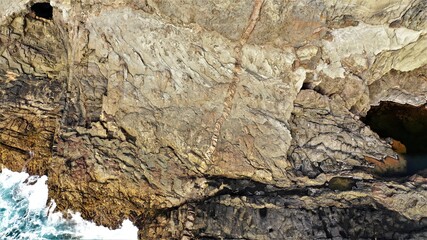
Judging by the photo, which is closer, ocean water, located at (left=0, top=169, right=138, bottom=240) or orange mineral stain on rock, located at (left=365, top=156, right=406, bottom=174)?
ocean water, located at (left=0, top=169, right=138, bottom=240)

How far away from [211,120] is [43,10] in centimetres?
1393

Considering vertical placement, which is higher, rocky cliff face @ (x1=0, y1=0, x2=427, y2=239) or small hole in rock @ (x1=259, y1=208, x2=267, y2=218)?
rocky cliff face @ (x1=0, y1=0, x2=427, y2=239)

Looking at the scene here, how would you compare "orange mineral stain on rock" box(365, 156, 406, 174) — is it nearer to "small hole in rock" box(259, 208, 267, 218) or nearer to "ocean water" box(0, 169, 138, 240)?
"small hole in rock" box(259, 208, 267, 218)

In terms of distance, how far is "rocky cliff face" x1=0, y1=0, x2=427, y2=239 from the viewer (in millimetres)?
18203

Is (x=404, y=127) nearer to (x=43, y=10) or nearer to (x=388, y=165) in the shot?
(x=388, y=165)

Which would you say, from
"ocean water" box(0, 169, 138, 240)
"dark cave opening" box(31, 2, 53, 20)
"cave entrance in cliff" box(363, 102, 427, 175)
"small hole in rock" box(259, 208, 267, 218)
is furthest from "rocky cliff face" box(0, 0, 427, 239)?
"cave entrance in cliff" box(363, 102, 427, 175)

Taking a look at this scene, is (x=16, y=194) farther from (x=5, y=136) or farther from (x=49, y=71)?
(x=49, y=71)

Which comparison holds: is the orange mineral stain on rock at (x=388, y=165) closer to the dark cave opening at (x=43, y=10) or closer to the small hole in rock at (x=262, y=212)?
the small hole in rock at (x=262, y=212)

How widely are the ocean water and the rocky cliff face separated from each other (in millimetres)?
680

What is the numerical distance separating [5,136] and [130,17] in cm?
990

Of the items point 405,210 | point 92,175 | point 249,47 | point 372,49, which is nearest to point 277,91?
point 249,47

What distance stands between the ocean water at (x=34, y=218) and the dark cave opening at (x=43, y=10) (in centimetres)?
1020

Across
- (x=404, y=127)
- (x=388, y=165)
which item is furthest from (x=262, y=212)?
(x=404, y=127)

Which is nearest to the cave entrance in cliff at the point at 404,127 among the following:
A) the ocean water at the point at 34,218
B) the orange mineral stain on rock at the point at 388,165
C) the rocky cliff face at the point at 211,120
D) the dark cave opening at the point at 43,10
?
the orange mineral stain on rock at the point at 388,165
